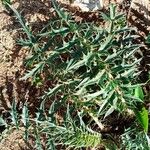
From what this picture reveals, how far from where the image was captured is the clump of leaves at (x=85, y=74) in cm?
210

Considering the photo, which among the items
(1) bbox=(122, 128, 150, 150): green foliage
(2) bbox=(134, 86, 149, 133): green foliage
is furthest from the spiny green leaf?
(1) bbox=(122, 128, 150, 150): green foliage

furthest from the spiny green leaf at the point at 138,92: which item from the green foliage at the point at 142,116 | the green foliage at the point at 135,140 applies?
the green foliage at the point at 135,140

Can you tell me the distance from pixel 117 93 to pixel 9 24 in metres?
0.84

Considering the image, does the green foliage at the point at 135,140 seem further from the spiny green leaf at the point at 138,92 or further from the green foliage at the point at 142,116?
the spiny green leaf at the point at 138,92

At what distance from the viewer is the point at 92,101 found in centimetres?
238

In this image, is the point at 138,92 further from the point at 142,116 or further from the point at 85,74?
the point at 85,74

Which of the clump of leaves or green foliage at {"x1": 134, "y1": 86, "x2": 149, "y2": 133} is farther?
green foliage at {"x1": 134, "y1": 86, "x2": 149, "y2": 133}

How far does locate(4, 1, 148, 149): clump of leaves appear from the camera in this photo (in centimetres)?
210

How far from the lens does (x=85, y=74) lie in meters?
2.24

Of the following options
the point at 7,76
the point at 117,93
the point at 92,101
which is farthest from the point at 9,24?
the point at 117,93

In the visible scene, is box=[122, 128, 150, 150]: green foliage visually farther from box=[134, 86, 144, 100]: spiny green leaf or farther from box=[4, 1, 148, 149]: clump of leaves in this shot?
box=[134, 86, 144, 100]: spiny green leaf

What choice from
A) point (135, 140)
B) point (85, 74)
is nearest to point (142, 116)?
point (135, 140)

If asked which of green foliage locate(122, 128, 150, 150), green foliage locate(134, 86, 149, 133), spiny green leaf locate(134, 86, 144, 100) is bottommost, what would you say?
green foliage locate(122, 128, 150, 150)

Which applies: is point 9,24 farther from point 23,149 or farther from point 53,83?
point 23,149
